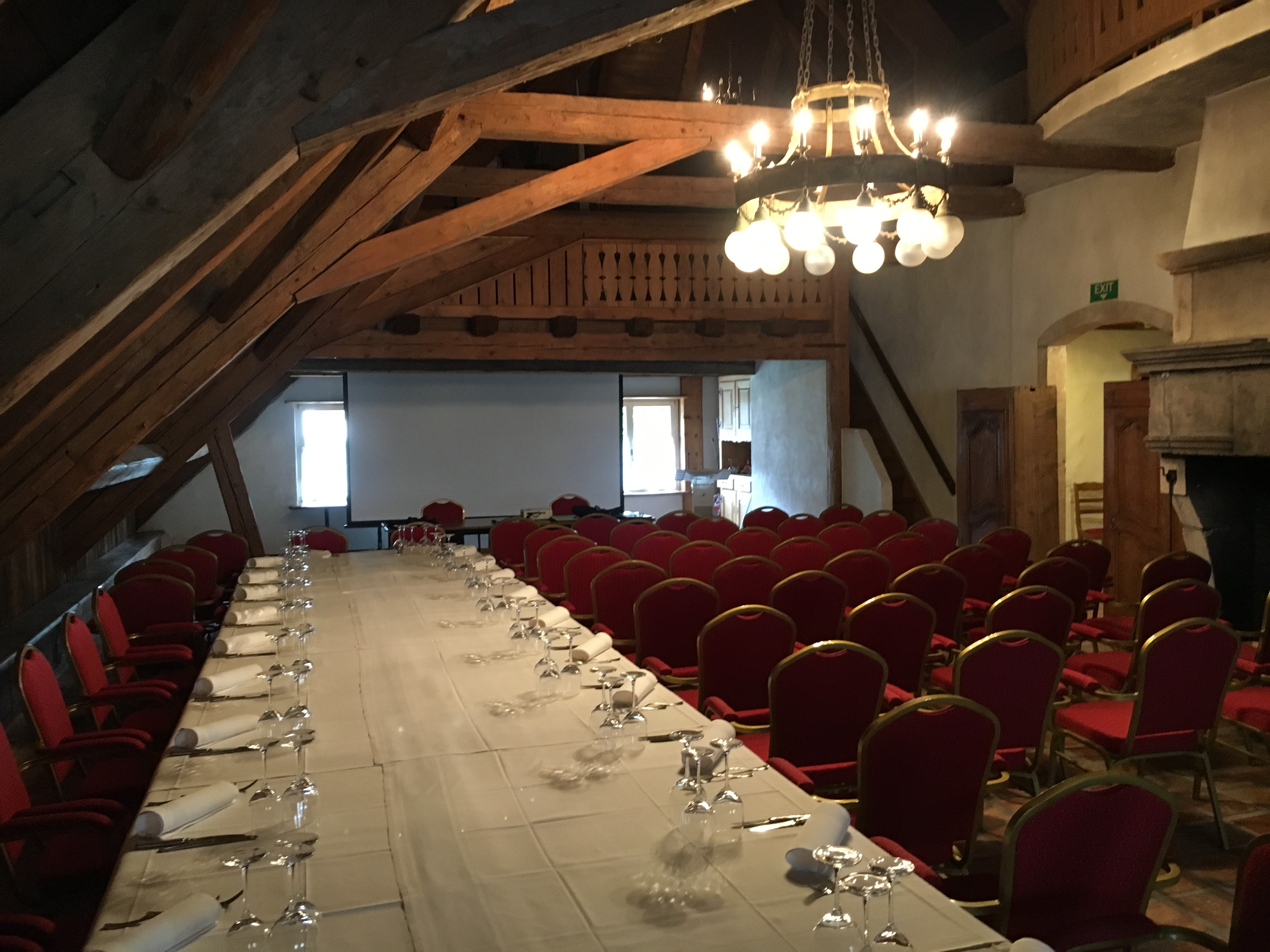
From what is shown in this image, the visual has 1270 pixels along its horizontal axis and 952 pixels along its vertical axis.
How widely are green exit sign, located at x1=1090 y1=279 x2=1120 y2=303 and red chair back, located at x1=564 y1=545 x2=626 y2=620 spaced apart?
5.78 meters

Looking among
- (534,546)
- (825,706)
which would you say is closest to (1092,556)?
(825,706)

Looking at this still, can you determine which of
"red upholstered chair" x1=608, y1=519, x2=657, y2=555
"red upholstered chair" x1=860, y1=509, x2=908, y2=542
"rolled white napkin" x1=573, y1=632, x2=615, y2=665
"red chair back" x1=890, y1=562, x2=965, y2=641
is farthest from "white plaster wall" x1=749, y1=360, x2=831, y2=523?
"rolled white napkin" x1=573, y1=632, x2=615, y2=665

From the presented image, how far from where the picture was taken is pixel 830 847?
81.5 inches

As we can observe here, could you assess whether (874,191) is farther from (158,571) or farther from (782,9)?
(782,9)

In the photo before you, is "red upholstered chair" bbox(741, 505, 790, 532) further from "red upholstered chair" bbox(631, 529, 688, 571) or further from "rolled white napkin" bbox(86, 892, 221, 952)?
"rolled white napkin" bbox(86, 892, 221, 952)

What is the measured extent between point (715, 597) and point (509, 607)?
3.92ft

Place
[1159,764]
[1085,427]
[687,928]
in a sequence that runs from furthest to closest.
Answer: [1085,427] < [1159,764] < [687,928]

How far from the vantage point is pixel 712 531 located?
29.8ft

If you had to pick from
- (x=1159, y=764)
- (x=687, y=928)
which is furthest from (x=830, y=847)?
(x=1159, y=764)

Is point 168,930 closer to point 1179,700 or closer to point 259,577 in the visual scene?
point 1179,700

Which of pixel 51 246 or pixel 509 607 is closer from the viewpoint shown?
pixel 51 246

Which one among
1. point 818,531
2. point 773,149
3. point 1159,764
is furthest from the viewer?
point 818,531

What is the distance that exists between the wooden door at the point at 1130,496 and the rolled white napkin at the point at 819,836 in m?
8.11

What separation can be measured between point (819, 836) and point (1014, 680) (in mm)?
2163
